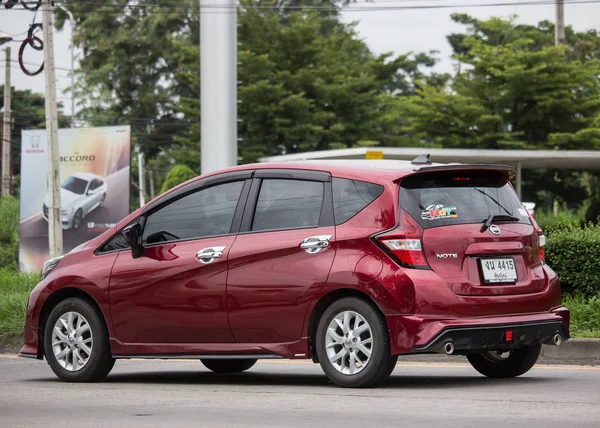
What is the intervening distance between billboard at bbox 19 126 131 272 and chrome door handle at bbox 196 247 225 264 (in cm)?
1837

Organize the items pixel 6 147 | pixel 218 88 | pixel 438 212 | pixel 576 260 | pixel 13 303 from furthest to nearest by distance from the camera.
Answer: pixel 6 147 → pixel 218 88 → pixel 13 303 → pixel 576 260 → pixel 438 212

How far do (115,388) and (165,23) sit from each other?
48578mm

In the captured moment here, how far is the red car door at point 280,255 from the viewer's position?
8.66 meters

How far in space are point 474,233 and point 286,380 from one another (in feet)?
7.12

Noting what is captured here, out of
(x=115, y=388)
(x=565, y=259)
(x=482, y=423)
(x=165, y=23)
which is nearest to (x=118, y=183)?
(x=565, y=259)

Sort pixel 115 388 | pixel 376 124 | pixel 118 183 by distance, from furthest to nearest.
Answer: pixel 376 124
pixel 118 183
pixel 115 388

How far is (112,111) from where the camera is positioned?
6000 cm

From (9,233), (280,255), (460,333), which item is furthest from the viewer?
(9,233)

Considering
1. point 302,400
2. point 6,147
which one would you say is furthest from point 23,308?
point 6,147

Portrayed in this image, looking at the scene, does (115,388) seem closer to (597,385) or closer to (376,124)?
(597,385)

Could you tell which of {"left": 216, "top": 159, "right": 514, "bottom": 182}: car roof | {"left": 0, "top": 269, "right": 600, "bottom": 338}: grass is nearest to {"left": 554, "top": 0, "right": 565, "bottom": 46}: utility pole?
{"left": 0, "top": 269, "right": 600, "bottom": 338}: grass

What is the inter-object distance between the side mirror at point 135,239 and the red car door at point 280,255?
35.3 inches

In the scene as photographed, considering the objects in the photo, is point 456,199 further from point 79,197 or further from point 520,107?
point 520,107

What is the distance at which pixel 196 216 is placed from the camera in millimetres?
9477
